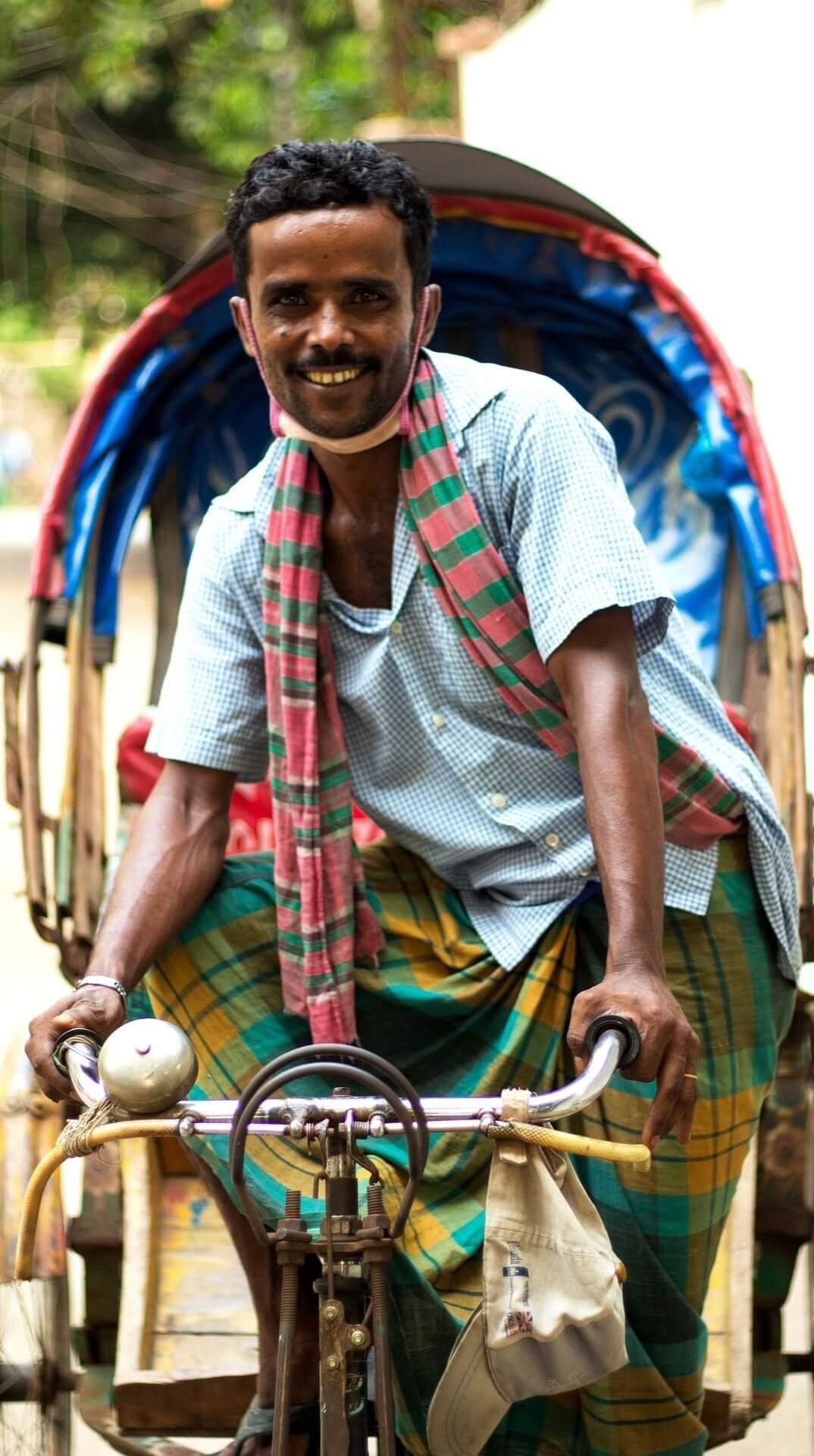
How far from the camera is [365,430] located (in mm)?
2221

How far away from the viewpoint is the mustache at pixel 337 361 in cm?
215

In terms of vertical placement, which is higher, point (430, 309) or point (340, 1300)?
point (430, 309)

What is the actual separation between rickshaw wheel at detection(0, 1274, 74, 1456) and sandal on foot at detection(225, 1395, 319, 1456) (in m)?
0.54

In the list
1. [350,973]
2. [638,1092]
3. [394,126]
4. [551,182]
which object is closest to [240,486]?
[350,973]

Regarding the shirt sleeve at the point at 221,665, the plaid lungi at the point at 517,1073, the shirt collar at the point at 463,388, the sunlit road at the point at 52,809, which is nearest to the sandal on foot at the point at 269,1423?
the plaid lungi at the point at 517,1073

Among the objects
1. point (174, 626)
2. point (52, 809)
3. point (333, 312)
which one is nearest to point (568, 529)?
point (333, 312)

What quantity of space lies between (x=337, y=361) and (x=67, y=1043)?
34.0 inches

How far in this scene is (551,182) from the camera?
132 inches

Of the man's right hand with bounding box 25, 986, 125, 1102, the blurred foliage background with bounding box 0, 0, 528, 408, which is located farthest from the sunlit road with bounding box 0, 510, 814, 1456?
the blurred foliage background with bounding box 0, 0, 528, 408

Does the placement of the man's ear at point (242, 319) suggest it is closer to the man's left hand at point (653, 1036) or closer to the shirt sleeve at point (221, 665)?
the shirt sleeve at point (221, 665)

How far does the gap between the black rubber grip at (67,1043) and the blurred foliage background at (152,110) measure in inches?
347

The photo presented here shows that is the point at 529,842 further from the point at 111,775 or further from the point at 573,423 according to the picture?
the point at 111,775

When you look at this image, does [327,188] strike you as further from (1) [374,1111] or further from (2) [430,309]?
(1) [374,1111]

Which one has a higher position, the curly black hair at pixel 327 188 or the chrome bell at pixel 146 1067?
the curly black hair at pixel 327 188
